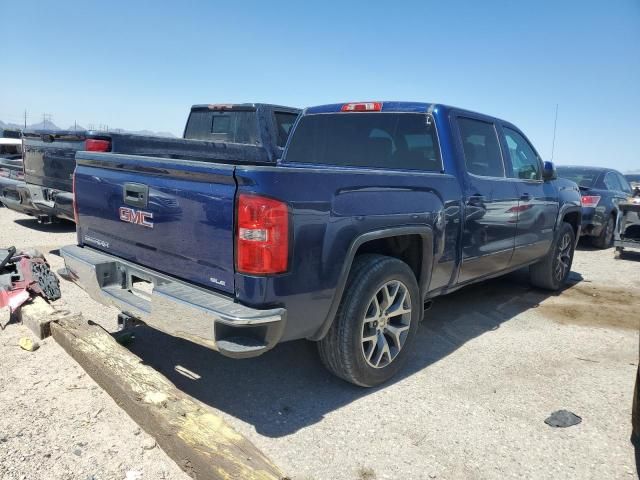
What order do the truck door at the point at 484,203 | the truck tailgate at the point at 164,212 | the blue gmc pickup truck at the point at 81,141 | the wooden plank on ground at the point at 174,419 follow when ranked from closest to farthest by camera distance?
1. the wooden plank on ground at the point at 174,419
2. the truck tailgate at the point at 164,212
3. the truck door at the point at 484,203
4. the blue gmc pickup truck at the point at 81,141

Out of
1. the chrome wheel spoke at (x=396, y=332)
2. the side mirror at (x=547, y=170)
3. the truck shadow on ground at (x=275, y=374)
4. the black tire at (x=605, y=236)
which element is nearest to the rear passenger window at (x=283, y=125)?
the side mirror at (x=547, y=170)

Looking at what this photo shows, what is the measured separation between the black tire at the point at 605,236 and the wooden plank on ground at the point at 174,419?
949 cm

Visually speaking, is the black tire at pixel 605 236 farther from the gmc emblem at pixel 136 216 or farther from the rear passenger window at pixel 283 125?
the gmc emblem at pixel 136 216

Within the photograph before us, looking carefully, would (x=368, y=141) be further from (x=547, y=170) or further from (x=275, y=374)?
(x=547, y=170)

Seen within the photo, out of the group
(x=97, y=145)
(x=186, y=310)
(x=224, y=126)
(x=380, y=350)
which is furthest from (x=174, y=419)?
(x=224, y=126)

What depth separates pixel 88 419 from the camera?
9.34ft

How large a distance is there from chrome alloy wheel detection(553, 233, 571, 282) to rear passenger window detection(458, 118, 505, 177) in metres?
2.02

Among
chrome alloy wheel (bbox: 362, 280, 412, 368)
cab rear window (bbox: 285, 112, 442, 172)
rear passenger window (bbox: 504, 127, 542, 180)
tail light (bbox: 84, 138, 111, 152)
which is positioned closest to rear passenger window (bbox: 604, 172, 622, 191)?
rear passenger window (bbox: 504, 127, 542, 180)

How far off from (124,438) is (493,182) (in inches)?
135

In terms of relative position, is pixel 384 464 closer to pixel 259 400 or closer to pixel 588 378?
pixel 259 400

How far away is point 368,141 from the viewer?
439 cm

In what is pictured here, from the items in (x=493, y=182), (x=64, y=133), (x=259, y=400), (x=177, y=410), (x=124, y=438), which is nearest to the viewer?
(x=177, y=410)

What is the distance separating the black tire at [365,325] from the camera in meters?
3.11

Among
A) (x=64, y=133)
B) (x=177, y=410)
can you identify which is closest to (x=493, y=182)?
(x=177, y=410)
